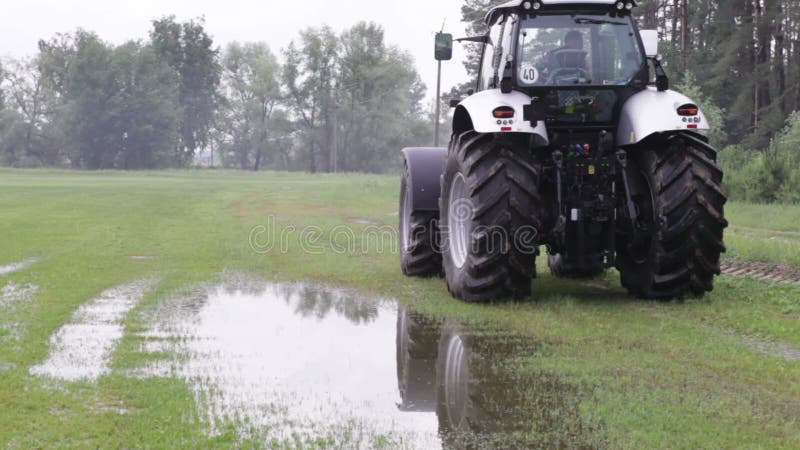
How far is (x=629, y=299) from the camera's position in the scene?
9219 mm

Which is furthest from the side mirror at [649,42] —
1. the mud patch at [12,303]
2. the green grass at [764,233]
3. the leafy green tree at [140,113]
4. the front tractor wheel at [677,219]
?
the leafy green tree at [140,113]

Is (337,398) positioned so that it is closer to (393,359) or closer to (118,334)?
(393,359)

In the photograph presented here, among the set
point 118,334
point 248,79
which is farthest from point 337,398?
point 248,79

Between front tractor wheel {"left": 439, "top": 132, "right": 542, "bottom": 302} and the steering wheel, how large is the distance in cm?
87

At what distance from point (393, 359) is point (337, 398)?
1303 millimetres

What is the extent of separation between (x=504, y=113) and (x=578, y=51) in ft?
4.61

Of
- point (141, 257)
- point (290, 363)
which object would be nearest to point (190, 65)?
point (141, 257)

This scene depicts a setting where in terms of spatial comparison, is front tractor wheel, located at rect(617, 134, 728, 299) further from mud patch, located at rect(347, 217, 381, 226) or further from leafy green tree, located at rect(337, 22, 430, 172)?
leafy green tree, located at rect(337, 22, 430, 172)

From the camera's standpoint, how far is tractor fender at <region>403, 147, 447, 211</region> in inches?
432

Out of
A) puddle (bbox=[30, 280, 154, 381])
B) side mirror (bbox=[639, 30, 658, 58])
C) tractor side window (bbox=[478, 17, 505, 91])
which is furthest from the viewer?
tractor side window (bbox=[478, 17, 505, 91])

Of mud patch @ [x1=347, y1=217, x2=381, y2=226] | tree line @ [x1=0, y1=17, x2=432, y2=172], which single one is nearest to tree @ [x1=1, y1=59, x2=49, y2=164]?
tree line @ [x1=0, y1=17, x2=432, y2=172]

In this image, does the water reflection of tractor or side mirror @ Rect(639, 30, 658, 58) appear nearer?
the water reflection of tractor

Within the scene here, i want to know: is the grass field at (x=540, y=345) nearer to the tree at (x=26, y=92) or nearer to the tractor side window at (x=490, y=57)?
the tractor side window at (x=490, y=57)

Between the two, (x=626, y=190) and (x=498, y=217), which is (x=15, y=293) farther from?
(x=626, y=190)
